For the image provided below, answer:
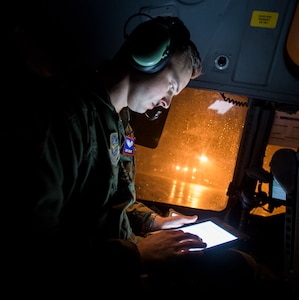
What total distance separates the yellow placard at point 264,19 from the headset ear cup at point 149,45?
0.76m

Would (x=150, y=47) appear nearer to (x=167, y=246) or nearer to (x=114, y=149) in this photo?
(x=114, y=149)

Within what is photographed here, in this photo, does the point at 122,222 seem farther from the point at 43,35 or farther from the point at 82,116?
the point at 43,35

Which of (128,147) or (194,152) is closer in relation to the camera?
(128,147)

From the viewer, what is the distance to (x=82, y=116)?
0.84 metres

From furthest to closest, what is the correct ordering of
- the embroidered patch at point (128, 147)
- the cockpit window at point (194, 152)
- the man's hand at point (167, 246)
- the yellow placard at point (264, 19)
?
the cockpit window at point (194, 152) → the yellow placard at point (264, 19) → the embroidered patch at point (128, 147) → the man's hand at point (167, 246)

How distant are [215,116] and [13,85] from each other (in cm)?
142

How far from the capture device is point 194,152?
1.98m

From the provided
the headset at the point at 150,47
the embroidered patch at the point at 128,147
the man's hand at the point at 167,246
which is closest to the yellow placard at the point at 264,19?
the headset at the point at 150,47

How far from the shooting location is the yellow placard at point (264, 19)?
4.78ft

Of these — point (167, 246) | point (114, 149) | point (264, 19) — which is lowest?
point (167, 246)

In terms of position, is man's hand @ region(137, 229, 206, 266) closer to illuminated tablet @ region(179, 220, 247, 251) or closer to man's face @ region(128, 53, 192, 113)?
illuminated tablet @ region(179, 220, 247, 251)

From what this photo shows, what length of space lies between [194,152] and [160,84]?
0.99 metres

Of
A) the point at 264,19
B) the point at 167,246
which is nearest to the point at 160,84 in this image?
the point at 167,246

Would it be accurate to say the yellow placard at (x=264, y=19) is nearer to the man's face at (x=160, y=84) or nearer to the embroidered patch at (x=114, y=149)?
the man's face at (x=160, y=84)
